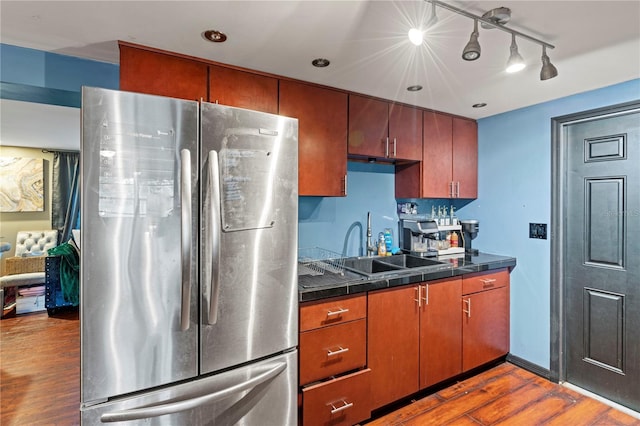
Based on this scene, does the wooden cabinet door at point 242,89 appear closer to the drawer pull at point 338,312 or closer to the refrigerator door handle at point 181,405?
the drawer pull at point 338,312

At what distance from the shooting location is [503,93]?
7.89 feet

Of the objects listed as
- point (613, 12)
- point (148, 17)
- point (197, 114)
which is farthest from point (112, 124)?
point (613, 12)

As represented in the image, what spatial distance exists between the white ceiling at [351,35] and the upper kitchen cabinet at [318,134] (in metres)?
Answer: 0.11

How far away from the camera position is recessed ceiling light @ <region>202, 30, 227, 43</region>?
1579mm

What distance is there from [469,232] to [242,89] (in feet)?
7.98

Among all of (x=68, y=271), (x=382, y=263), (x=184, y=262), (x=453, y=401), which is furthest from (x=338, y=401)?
(x=68, y=271)

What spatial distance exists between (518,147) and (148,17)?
112 inches

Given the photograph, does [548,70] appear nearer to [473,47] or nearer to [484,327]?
[473,47]

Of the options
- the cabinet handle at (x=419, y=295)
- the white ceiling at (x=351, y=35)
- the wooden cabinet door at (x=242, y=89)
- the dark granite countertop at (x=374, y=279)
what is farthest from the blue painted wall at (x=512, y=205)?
the wooden cabinet door at (x=242, y=89)

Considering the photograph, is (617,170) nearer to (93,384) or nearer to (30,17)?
(93,384)

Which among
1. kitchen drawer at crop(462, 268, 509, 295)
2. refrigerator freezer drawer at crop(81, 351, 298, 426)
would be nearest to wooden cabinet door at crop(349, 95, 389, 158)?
kitchen drawer at crop(462, 268, 509, 295)

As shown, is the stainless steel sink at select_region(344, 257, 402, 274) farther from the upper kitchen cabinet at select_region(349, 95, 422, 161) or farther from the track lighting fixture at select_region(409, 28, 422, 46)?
the track lighting fixture at select_region(409, 28, 422, 46)

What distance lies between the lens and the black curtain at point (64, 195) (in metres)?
5.56

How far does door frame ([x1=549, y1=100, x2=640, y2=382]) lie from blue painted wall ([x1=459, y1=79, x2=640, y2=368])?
4 cm
